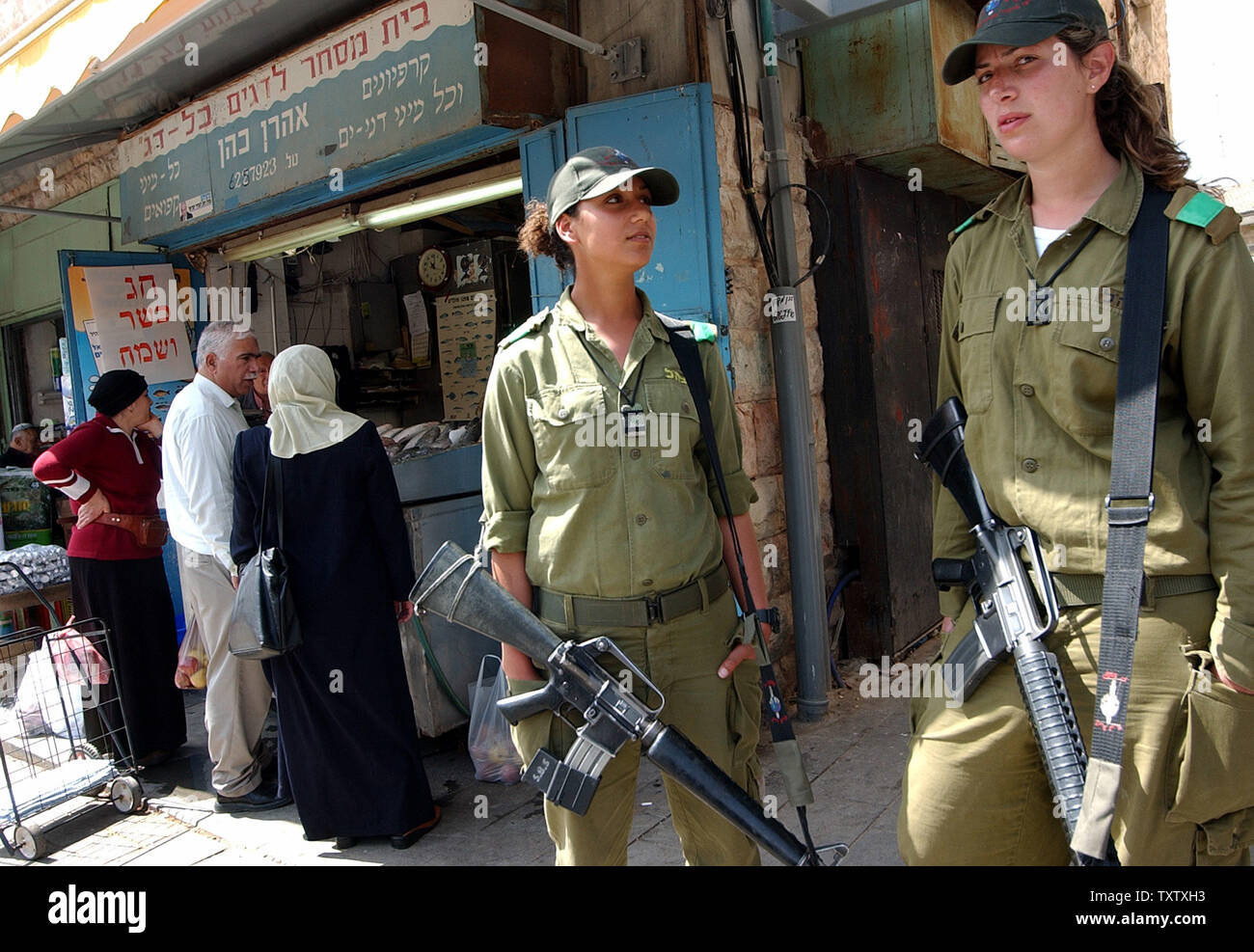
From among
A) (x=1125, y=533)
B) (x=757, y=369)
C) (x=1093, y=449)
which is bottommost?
(x=1125, y=533)

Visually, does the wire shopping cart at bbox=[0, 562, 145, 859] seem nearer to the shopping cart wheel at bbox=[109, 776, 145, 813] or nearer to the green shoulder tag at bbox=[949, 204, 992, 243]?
the shopping cart wheel at bbox=[109, 776, 145, 813]

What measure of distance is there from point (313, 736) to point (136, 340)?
414 cm

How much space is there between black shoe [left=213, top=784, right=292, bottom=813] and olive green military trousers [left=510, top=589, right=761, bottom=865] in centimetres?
252

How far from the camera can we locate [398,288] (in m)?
8.55

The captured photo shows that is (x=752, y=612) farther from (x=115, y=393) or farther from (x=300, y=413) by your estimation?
(x=115, y=393)

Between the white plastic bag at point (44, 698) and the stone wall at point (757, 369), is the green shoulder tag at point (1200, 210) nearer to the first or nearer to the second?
the stone wall at point (757, 369)

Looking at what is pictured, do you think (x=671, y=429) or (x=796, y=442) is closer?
(x=671, y=429)

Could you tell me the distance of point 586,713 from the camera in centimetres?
215

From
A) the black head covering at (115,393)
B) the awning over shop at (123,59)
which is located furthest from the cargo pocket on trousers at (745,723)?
the black head covering at (115,393)

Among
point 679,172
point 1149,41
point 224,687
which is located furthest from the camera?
point 1149,41

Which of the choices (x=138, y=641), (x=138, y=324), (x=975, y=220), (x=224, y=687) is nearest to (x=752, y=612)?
(x=975, y=220)

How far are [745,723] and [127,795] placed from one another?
11.3 feet

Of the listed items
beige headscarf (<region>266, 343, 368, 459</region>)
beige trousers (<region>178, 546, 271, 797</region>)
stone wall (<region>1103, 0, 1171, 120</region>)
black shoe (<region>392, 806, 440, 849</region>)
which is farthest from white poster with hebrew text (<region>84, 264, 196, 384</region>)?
stone wall (<region>1103, 0, 1171, 120</region>)

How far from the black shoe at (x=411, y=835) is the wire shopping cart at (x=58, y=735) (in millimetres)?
1509
